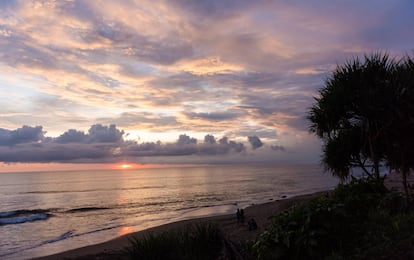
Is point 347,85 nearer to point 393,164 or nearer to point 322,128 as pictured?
point 322,128

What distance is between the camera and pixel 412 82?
35.6 ft

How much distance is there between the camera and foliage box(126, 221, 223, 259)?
6.36 meters

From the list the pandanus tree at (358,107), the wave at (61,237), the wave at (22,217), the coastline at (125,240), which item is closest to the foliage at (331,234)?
the coastline at (125,240)

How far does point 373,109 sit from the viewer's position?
11.3 metres

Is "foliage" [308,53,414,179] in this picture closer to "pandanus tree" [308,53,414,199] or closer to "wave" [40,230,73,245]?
"pandanus tree" [308,53,414,199]

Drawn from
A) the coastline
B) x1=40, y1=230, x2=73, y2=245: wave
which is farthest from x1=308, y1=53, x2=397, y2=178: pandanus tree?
x1=40, y1=230, x2=73, y2=245: wave

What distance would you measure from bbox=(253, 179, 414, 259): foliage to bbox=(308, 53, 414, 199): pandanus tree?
16.2 feet

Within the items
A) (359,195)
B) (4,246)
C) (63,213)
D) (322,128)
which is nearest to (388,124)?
(322,128)

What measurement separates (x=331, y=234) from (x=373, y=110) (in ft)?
22.4

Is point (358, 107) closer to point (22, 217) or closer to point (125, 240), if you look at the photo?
point (125, 240)

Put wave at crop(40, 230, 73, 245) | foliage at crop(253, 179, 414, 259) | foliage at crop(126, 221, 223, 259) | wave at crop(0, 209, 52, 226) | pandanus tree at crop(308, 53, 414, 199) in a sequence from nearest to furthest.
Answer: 1. foliage at crop(253, 179, 414, 259)
2. foliage at crop(126, 221, 223, 259)
3. pandanus tree at crop(308, 53, 414, 199)
4. wave at crop(40, 230, 73, 245)
5. wave at crop(0, 209, 52, 226)

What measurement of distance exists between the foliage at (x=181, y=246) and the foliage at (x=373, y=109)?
629 cm

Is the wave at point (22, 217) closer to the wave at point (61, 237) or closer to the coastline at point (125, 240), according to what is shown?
the wave at point (61, 237)

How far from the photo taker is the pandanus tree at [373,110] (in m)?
11.1
